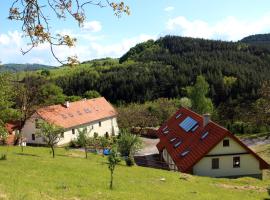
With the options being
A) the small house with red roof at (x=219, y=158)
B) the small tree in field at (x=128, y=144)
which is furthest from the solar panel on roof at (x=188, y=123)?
the small tree in field at (x=128, y=144)

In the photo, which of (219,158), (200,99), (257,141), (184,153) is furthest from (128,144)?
(200,99)

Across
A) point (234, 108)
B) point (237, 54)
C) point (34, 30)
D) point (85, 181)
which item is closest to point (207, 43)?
point (237, 54)

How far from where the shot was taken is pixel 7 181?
2116 centimetres

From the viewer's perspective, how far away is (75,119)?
62.9 meters

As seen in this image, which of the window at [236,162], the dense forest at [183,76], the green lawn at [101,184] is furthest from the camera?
the dense forest at [183,76]

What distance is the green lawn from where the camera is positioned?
781 inches

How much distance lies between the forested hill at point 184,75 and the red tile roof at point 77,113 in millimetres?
39550

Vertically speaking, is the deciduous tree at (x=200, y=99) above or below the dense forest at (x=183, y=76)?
below

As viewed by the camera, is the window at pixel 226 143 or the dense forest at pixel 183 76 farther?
the dense forest at pixel 183 76

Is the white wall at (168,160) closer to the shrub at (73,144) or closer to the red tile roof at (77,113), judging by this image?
the shrub at (73,144)

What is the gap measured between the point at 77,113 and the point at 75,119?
2.02 m

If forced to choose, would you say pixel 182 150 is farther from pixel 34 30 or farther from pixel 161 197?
pixel 34 30

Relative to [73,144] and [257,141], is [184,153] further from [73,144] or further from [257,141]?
[257,141]

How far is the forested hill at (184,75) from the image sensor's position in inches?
4531
